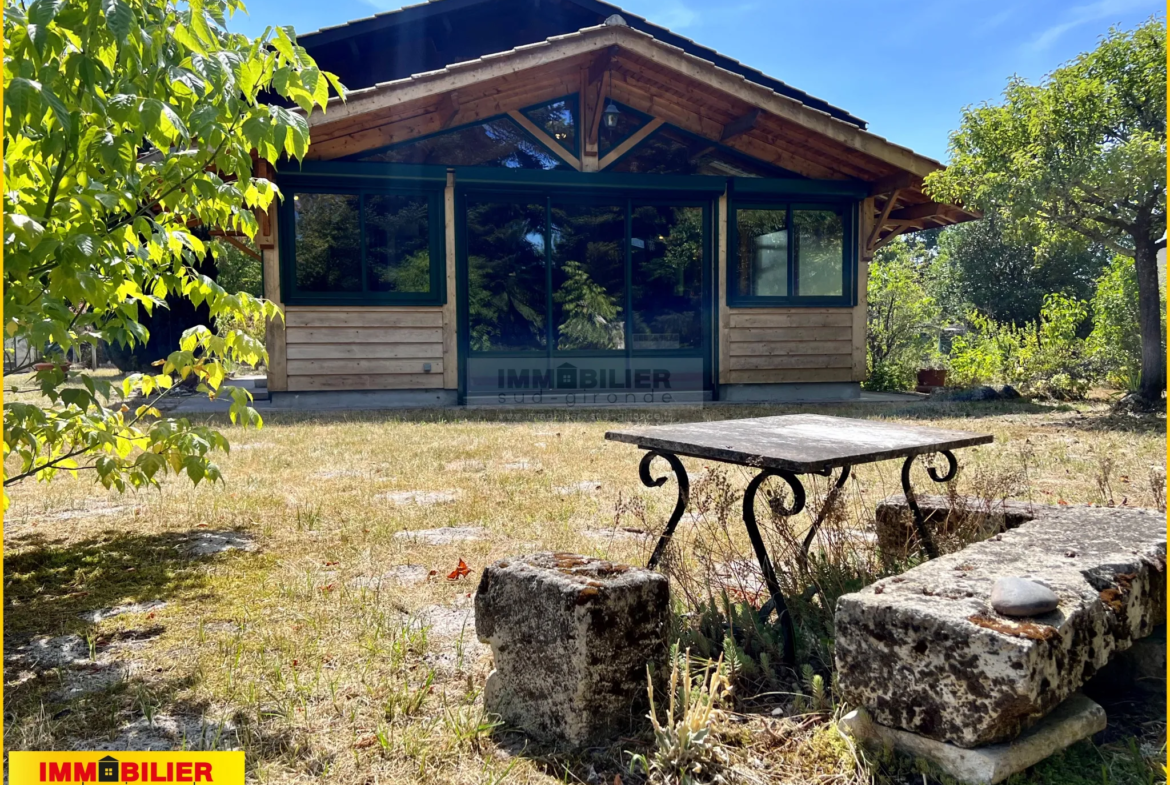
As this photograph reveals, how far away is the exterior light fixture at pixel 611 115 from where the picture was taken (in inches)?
436

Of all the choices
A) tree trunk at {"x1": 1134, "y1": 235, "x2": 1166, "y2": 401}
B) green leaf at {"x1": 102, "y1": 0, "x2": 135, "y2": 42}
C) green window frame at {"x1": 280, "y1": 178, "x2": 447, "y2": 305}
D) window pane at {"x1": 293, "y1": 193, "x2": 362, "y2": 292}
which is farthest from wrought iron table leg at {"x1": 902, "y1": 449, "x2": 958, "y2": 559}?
window pane at {"x1": 293, "y1": 193, "x2": 362, "y2": 292}

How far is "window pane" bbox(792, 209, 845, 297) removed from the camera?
37.6 ft

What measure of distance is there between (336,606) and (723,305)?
9127 millimetres

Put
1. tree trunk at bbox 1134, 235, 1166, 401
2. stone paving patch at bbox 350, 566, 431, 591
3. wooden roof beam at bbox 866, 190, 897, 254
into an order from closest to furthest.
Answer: stone paving patch at bbox 350, 566, 431, 591
tree trunk at bbox 1134, 235, 1166, 401
wooden roof beam at bbox 866, 190, 897, 254

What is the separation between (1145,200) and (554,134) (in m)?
7.34

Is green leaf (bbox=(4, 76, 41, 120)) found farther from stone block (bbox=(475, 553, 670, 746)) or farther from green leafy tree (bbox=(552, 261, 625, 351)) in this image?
green leafy tree (bbox=(552, 261, 625, 351))

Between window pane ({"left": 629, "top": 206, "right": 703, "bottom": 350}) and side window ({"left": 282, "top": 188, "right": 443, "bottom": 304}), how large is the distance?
3176 millimetres

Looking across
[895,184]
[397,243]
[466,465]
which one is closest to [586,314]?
[397,243]

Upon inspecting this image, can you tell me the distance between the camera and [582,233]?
11.6 metres

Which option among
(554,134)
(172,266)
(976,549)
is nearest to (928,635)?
(976,549)

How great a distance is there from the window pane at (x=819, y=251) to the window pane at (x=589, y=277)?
272 cm

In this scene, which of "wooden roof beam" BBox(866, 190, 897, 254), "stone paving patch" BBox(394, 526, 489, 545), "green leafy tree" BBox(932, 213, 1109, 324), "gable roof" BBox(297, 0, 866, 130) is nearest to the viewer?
"stone paving patch" BBox(394, 526, 489, 545)

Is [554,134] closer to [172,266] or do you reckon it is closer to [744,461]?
[172,266]

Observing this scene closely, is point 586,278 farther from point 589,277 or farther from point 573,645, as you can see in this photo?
point 573,645
